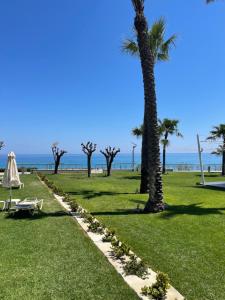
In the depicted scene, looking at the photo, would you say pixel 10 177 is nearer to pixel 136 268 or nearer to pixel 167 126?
pixel 136 268

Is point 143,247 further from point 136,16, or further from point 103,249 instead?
point 136,16

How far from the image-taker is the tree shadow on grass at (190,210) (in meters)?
13.2

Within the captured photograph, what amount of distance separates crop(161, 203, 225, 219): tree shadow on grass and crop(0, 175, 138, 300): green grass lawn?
12.6ft

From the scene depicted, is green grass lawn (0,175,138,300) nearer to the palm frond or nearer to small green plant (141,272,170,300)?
small green plant (141,272,170,300)

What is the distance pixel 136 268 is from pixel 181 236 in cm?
305

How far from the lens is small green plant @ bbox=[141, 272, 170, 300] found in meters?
5.87

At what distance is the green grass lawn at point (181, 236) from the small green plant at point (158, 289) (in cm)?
36

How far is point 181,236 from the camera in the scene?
9922mm

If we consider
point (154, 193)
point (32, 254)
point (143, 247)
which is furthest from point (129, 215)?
point (32, 254)

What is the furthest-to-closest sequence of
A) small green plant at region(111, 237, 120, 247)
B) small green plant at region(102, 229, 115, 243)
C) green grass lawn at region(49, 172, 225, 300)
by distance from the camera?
small green plant at region(102, 229, 115, 243), small green plant at region(111, 237, 120, 247), green grass lawn at region(49, 172, 225, 300)

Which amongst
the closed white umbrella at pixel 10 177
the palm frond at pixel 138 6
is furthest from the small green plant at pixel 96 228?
the palm frond at pixel 138 6

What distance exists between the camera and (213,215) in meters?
12.9

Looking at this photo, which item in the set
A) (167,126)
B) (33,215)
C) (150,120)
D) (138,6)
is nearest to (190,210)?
(150,120)

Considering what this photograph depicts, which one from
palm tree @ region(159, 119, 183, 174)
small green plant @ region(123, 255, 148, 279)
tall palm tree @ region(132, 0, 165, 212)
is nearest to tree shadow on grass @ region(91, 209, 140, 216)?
tall palm tree @ region(132, 0, 165, 212)
